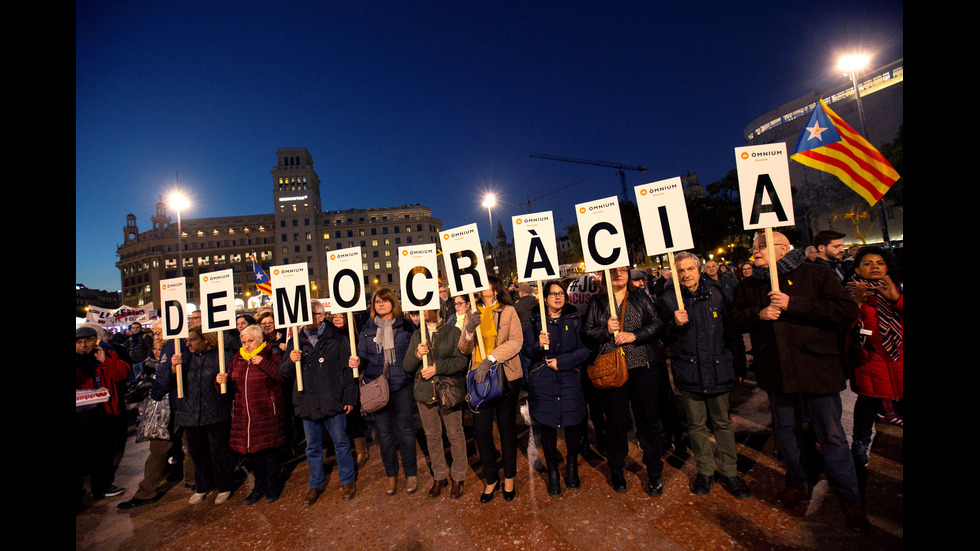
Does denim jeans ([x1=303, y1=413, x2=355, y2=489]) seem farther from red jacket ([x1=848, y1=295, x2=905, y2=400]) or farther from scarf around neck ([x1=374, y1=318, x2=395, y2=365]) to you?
red jacket ([x1=848, y1=295, x2=905, y2=400])

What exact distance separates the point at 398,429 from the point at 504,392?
1.49 m

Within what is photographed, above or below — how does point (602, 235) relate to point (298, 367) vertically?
above

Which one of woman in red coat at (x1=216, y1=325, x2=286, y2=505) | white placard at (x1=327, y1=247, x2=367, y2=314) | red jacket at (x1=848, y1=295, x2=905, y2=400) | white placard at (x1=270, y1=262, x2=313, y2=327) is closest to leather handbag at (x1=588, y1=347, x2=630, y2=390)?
red jacket at (x1=848, y1=295, x2=905, y2=400)

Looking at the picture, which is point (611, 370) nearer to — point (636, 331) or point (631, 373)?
point (631, 373)

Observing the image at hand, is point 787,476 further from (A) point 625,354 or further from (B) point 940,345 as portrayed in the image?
(B) point 940,345

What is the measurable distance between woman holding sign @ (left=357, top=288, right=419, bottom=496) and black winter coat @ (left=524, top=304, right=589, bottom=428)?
156 cm

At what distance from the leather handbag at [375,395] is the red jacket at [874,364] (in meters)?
4.93

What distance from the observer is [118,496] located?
5477mm

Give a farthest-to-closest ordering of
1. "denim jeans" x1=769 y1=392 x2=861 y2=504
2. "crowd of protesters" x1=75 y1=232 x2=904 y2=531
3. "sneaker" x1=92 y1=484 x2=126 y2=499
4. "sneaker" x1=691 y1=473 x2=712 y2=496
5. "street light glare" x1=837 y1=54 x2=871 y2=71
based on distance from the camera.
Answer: "street light glare" x1=837 y1=54 x2=871 y2=71, "sneaker" x1=92 y1=484 x2=126 y2=499, "sneaker" x1=691 y1=473 x2=712 y2=496, "crowd of protesters" x1=75 y1=232 x2=904 y2=531, "denim jeans" x1=769 y1=392 x2=861 y2=504

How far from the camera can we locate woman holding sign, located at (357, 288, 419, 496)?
488cm

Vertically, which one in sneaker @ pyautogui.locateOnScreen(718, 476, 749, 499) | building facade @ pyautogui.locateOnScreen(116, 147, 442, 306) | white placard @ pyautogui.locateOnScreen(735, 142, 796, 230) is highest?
building facade @ pyautogui.locateOnScreen(116, 147, 442, 306)

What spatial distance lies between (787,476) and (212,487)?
22.8 feet

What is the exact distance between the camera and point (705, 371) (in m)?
4.14

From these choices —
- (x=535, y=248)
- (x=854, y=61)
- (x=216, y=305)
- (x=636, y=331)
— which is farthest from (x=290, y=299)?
(x=854, y=61)
